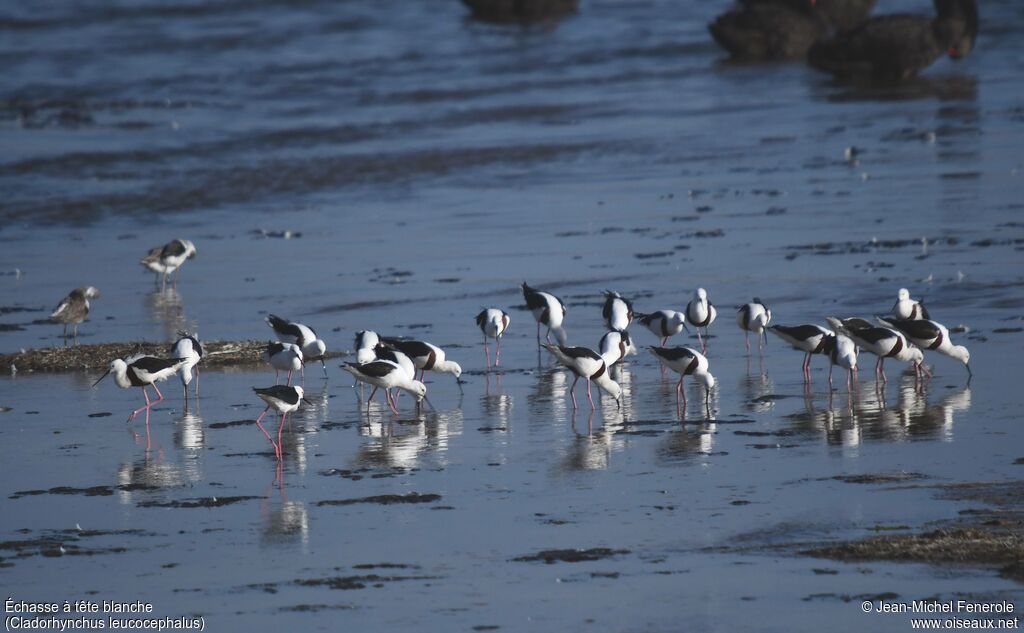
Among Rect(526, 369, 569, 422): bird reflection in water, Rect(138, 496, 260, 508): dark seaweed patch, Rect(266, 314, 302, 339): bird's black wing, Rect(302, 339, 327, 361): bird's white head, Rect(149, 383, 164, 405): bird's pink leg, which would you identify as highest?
Rect(266, 314, 302, 339): bird's black wing

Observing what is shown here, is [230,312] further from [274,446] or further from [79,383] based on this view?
[274,446]

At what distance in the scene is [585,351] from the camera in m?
13.7

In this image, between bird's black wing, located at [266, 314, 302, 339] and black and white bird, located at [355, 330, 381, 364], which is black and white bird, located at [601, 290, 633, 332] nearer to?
black and white bird, located at [355, 330, 381, 364]

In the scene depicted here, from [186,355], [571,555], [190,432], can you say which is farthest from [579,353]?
[571,555]

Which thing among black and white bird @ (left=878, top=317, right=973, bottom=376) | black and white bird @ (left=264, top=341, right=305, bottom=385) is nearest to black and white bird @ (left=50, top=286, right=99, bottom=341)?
black and white bird @ (left=264, top=341, right=305, bottom=385)

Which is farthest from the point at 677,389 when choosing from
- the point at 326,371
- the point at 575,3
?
the point at 575,3

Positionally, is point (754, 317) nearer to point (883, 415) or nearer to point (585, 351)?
point (585, 351)

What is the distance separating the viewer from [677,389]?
14.2 m

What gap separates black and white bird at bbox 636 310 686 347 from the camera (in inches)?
628

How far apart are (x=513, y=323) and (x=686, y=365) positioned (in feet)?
13.3

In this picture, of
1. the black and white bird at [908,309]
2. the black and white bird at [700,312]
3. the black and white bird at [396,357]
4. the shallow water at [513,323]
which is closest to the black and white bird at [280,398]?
the shallow water at [513,323]

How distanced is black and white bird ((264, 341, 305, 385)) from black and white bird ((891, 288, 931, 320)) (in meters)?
5.49

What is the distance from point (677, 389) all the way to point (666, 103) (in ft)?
80.1

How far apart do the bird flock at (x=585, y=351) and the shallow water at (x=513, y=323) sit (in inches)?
9.3
